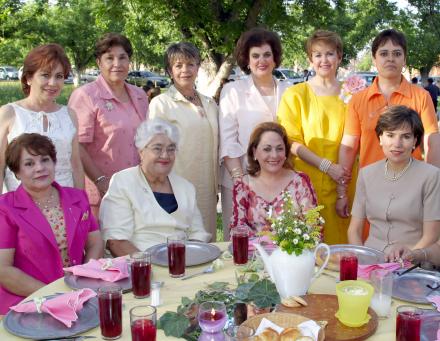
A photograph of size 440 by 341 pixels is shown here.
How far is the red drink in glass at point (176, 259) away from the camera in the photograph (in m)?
2.39

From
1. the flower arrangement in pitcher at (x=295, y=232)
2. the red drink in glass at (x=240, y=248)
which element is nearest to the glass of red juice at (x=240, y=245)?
the red drink in glass at (x=240, y=248)

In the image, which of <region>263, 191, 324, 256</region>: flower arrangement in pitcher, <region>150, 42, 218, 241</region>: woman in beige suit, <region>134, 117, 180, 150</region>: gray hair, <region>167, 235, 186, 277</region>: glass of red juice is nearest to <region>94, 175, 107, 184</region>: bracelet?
<region>150, 42, 218, 241</region>: woman in beige suit

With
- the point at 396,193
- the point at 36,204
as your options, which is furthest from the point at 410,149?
the point at 36,204

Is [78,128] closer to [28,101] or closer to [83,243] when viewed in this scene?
[28,101]

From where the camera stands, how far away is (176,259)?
2389 mm

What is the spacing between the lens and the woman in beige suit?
3.96m

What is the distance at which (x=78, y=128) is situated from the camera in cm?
383

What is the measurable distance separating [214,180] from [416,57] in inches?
1141

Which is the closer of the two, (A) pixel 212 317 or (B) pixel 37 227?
(A) pixel 212 317

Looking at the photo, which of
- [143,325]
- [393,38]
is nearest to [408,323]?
[143,325]

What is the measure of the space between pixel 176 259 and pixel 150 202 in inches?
31.4

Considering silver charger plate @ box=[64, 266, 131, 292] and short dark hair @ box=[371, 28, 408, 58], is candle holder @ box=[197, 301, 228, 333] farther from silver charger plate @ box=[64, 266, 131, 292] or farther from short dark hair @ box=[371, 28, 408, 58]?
short dark hair @ box=[371, 28, 408, 58]

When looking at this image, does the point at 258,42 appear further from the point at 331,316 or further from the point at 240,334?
the point at 240,334

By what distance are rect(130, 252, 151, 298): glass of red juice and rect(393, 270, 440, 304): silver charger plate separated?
1.06 meters
